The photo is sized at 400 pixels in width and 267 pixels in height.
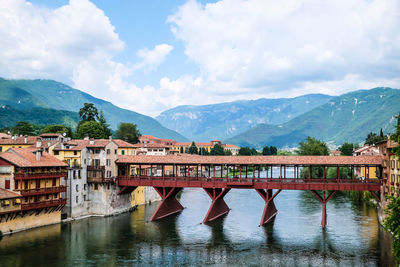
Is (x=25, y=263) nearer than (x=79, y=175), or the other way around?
(x=25, y=263)

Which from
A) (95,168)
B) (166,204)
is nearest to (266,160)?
(166,204)

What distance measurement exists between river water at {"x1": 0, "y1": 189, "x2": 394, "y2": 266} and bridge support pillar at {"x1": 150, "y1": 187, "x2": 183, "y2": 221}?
191 cm

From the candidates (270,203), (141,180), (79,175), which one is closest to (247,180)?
(270,203)

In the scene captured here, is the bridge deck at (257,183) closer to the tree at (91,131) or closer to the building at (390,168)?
the building at (390,168)

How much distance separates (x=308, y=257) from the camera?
166 feet

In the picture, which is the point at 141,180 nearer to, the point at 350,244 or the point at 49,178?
the point at 49,178

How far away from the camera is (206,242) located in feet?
191

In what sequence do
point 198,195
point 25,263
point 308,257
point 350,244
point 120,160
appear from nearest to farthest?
point 25,263 < point 308,257 < point 350,244 < point 120,160 < point 198,195

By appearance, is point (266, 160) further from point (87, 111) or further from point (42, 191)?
point (87, 111)

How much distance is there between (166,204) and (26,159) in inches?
1030

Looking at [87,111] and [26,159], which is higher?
[87,111]

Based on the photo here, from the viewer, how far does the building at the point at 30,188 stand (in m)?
60.8

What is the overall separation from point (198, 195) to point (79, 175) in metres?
44.2

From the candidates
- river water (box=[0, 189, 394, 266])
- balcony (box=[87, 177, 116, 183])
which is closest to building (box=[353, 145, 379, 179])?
river water (box=[0, 189, 394, 266])
